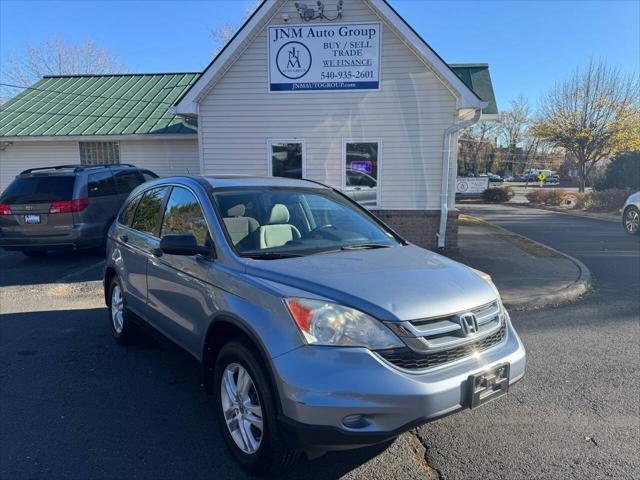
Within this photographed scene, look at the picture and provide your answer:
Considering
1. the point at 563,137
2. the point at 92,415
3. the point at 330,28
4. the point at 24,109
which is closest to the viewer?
the point at 92,415

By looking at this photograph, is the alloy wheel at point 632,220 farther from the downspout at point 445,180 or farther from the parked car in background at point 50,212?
the parked car in background at point 50,212

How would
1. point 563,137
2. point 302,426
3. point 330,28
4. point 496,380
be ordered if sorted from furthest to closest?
point 563,137, point 330,28, point 496,380, point 302,426

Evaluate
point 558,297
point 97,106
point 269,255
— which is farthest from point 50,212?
point 558,297

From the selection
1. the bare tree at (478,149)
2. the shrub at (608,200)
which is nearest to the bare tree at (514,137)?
the bare tree at (478,149)

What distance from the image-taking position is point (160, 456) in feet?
9.87

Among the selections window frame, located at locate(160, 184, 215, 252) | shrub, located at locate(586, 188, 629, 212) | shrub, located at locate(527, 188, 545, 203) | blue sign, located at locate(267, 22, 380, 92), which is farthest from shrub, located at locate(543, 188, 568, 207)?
window frame, located at locate(160, 184, 215, 252)

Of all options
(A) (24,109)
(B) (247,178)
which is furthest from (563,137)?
(B) (247,178)

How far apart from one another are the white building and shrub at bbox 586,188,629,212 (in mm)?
16559

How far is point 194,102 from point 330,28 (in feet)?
10.9

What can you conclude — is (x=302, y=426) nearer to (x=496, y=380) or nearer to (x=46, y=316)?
(x=496, y=380)

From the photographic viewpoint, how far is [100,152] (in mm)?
14227

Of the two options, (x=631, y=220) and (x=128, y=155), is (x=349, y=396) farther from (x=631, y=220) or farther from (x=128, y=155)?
(x=631, y=220)

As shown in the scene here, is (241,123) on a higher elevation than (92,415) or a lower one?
higher

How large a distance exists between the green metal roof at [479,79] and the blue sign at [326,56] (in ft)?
10.3
